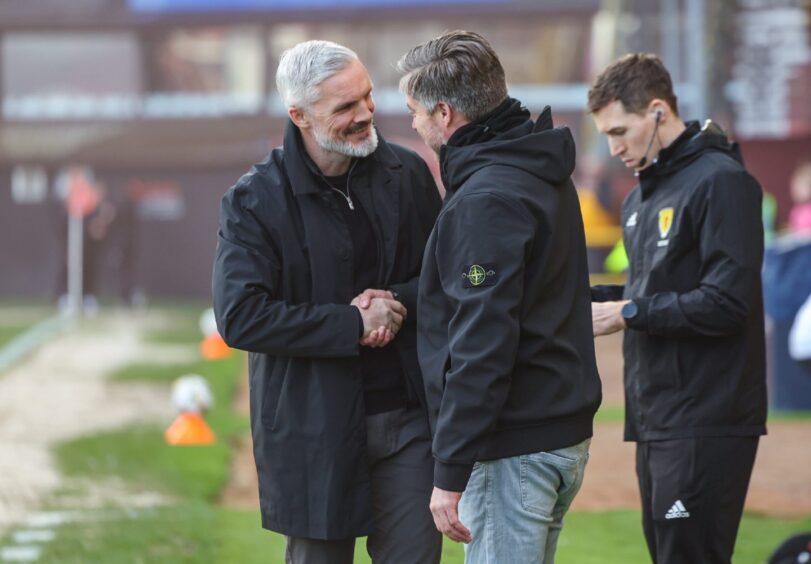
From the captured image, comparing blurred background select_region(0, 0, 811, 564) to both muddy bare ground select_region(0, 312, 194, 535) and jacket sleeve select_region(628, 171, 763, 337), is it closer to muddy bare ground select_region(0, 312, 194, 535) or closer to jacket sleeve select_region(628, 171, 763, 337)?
muddy bare ground select_region(0, 312, 194, 535)

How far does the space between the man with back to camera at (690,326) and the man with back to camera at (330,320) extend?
2.23 feet

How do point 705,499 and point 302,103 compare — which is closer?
point 302,103

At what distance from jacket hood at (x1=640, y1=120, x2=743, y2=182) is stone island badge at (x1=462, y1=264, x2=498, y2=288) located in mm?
1393

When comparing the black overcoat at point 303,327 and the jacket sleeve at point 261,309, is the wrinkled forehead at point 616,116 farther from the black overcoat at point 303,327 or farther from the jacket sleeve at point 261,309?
the jacket sleeve at point 261,309

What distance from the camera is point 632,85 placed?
4691mm

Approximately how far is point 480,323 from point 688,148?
1477 mm

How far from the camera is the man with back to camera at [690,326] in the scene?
445 centimetres

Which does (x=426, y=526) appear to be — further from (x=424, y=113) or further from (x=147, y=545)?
(x=147, y=545)

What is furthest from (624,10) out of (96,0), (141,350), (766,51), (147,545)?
(147,545)

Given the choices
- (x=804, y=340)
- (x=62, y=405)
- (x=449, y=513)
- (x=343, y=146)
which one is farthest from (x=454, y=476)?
(x=62, y=405)

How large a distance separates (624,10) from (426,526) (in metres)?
19.0

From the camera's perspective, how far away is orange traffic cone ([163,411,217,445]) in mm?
10344

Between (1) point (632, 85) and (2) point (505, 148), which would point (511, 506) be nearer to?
(2) point (505, 148)

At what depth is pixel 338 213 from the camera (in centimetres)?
415
